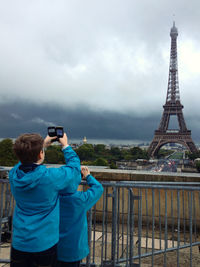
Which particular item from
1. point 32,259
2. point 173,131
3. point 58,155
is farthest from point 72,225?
point 173,131

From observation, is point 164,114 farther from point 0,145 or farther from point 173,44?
point 0,145

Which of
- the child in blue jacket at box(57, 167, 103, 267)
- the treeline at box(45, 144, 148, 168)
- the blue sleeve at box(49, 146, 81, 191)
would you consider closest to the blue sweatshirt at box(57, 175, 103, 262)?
the child in blue jacket at box(57, 167, 103, 267)

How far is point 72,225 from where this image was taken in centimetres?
192

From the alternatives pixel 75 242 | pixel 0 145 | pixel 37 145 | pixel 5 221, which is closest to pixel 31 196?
pixel 37 145

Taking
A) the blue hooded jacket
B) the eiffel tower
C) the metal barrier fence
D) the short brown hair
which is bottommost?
the metal barrier fence

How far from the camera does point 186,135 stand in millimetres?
61531

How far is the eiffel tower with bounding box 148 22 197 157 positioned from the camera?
61.5m

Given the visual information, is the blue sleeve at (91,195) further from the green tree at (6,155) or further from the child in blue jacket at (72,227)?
the green tree at (6,155)

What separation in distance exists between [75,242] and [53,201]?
48cm

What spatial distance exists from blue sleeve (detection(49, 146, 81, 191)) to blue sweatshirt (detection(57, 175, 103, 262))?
0.14 m

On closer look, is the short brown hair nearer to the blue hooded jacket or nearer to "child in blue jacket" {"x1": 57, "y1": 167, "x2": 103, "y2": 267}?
the blue hooded jacket

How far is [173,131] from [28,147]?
66.8 metres

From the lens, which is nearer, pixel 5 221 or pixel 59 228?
pixel 59 228

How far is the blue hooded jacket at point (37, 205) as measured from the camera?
1607 mm
